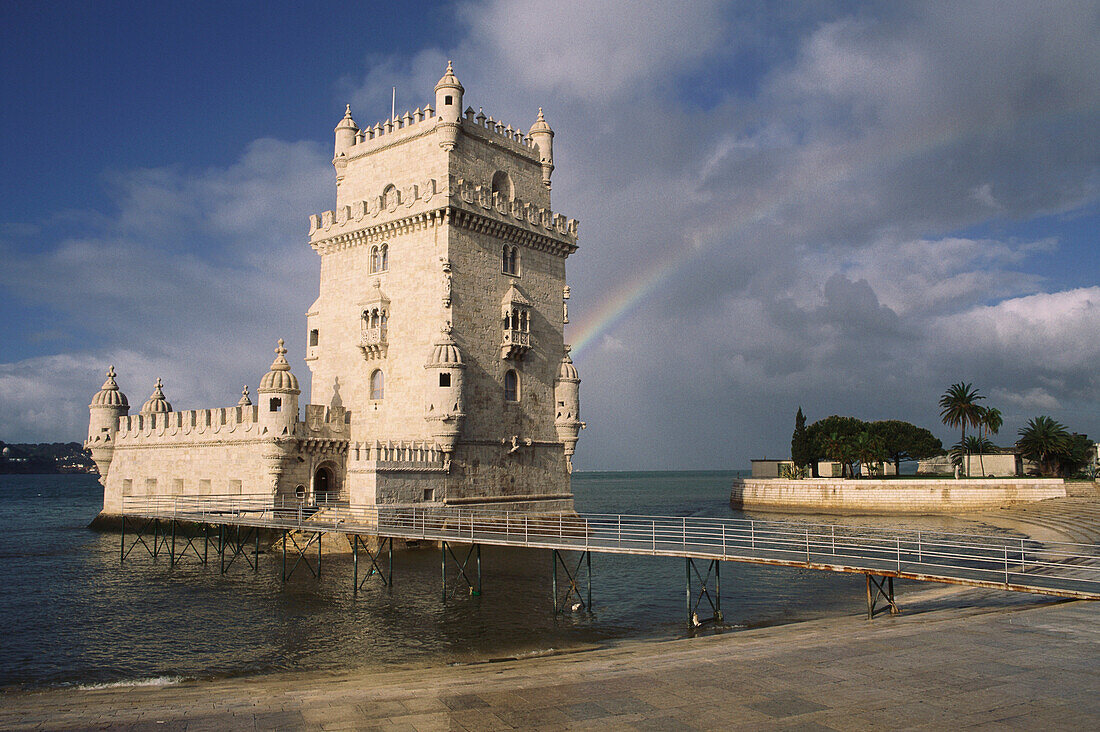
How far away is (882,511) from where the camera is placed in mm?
59531

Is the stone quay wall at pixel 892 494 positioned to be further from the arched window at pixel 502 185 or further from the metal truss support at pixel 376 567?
the metal truss support at pixel 376 567

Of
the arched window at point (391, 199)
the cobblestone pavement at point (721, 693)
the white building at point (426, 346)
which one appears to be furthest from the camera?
the arched window at point (391, 199)

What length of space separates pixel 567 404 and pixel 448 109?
1656cm

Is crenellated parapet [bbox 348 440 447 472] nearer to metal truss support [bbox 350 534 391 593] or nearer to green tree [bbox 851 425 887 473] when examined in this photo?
metal truss support [bbox 350 534 391 593]

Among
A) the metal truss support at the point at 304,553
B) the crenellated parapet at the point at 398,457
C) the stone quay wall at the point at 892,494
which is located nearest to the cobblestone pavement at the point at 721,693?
the metal truss support at the point at 304,553

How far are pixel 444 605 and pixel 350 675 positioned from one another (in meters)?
8.68

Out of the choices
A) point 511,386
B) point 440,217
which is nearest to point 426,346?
point 511,386

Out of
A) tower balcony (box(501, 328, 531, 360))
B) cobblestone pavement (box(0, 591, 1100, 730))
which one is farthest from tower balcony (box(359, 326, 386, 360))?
cobblestone pavement (box(0, 591, 1100, 730))

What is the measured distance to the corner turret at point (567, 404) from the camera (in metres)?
43.3

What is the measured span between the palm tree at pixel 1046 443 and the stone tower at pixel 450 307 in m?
37.4

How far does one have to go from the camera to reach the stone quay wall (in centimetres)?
5200

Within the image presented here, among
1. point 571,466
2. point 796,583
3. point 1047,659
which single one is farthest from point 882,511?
point 1047,659

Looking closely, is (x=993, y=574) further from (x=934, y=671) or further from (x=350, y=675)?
(x=350, y=675)

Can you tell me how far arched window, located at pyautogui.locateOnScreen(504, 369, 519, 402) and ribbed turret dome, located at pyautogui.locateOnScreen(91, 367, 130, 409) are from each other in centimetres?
2534
